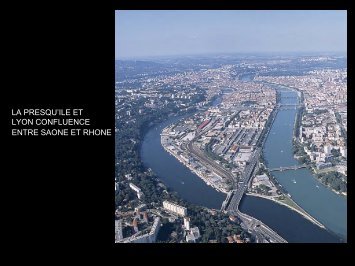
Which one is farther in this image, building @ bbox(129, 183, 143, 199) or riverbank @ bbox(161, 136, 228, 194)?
riverbank @ bbox(161, 136, 228, 194)

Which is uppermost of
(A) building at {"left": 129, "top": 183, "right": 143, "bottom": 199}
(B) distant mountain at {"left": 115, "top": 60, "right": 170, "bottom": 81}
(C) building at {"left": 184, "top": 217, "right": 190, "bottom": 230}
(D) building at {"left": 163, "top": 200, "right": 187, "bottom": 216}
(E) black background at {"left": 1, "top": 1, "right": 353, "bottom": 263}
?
(B) distant mountain at {"left": 115, "top": 60, "right": 170, "bottom": 81}

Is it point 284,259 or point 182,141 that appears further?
point 182,141

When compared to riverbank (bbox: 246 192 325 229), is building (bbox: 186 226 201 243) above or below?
below

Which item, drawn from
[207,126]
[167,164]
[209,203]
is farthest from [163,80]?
[209,203]

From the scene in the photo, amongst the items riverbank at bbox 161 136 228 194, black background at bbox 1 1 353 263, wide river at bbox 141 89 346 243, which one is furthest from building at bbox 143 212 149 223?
black background at bbox 1 1 353 263

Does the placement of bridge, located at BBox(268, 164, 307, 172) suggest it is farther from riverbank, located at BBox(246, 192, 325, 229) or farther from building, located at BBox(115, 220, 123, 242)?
building, located at BBox(115, 220, 123, 242)
